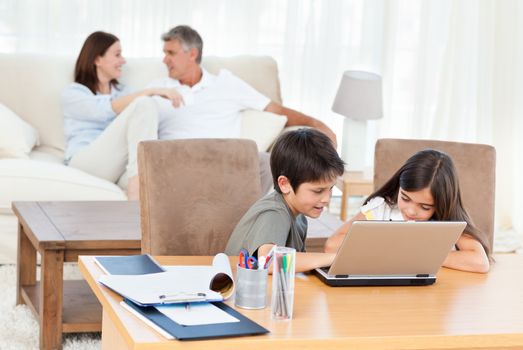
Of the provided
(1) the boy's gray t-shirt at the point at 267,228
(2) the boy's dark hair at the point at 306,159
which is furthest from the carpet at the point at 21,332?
(2) the boy's dark hair at the point at 306,159

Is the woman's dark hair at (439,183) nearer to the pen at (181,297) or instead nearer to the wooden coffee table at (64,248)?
the pen at (181,297)

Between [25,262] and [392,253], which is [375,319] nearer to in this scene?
[392,253]

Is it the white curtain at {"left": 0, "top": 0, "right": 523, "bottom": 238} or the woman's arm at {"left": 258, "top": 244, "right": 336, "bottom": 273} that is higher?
the white curtain at {"left": 0, "top": 0, "right": 523, "bottom": 238}

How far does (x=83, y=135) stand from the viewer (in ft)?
14.9

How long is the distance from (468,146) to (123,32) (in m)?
2.88

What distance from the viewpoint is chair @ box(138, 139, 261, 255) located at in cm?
245

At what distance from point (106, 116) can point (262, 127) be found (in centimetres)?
78

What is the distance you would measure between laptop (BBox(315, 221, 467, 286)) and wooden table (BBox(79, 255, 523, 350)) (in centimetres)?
2

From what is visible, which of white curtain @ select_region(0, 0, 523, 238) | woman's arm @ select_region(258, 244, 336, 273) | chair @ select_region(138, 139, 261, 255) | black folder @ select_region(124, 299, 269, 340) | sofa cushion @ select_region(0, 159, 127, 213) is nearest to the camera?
black folder @ select_region(124, 299, 269, 340)

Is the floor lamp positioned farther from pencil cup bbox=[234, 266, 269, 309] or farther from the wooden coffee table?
pencil cup bbox=[234, 266, 269, 309]

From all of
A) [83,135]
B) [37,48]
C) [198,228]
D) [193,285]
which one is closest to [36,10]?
[37,48]

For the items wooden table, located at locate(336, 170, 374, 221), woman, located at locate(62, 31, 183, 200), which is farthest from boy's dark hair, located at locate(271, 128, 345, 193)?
wooden table, located at locate(336, 170, 374, 221)

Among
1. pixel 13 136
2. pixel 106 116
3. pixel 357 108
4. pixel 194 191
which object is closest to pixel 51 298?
pixel 194 191

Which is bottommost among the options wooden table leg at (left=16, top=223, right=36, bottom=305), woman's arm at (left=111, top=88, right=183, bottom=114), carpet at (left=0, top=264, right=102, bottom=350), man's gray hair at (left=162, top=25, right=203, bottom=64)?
carpet at (left=0, top=264, right=102, bottom=350)
